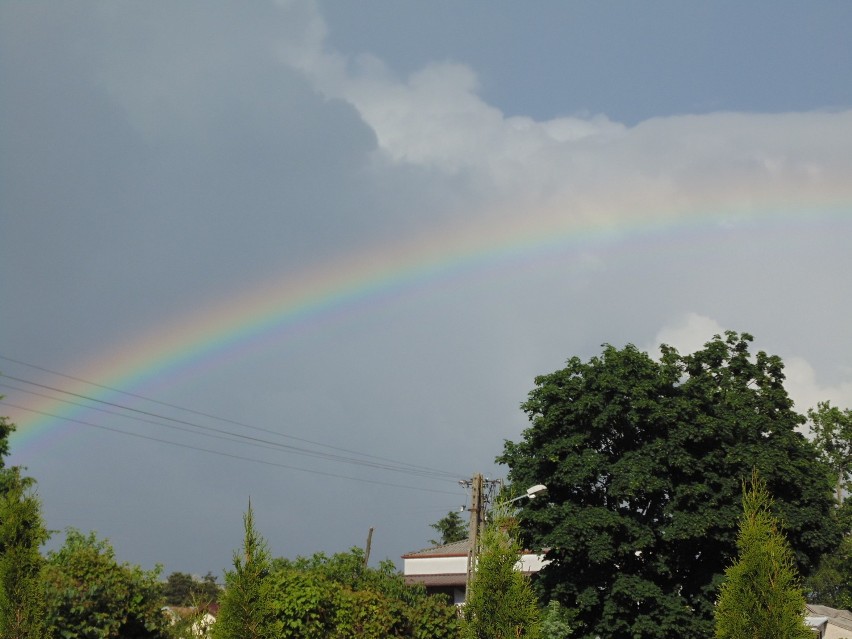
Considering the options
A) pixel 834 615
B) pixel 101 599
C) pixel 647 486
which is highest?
pixel 647 486

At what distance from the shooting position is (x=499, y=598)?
2133cm

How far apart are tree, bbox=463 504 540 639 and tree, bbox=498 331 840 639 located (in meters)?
18.5

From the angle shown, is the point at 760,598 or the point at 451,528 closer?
the point at 760,598

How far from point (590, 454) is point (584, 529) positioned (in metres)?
3.55

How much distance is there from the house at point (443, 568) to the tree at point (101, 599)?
43.2 metres

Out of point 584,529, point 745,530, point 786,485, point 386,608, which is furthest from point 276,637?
point 786,485

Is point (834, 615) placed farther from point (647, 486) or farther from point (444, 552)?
point (647, 486)

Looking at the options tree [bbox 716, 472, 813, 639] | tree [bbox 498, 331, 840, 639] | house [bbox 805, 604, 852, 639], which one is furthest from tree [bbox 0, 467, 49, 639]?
house [bbox 805, 604, 852, 639]

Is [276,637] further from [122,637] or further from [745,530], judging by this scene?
[745,530]

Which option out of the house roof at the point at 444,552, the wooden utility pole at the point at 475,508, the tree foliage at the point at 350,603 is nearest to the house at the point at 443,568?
the house roof at the point at 444,552

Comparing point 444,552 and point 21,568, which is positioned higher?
point 444,552

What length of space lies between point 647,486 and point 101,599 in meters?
27.2

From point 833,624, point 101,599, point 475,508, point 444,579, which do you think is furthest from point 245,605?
point 833,624

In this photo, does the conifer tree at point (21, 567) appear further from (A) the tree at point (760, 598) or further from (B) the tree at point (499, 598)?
(A) the tree at point (760, 598)
